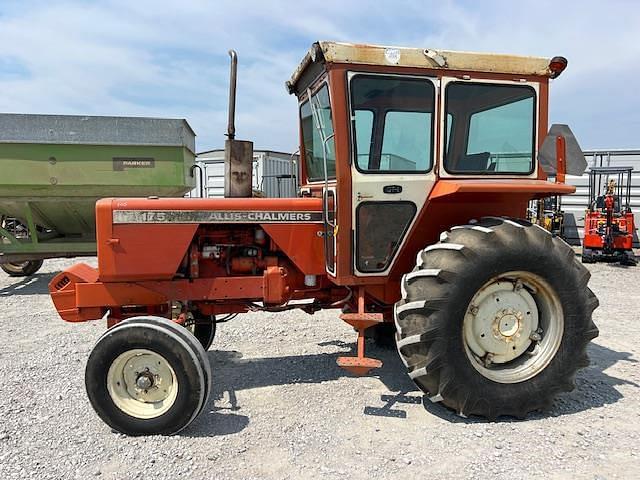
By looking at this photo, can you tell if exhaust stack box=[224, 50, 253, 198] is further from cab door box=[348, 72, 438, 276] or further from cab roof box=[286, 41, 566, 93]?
cab door box=[348, 72, 438, 276]

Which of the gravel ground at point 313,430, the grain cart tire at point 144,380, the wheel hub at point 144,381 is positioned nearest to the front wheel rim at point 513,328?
the gravel ground at point 313,430

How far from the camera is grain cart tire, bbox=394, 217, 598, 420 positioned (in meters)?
3.17

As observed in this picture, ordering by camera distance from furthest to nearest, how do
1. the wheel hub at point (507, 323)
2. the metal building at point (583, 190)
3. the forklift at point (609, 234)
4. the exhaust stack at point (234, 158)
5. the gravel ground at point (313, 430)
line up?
the metal building at point (583, 190)
the forklift at point (609, 234)
the exhaust stack at point (234, 158)
the wheel hub at point (507, 323)
the gravel ground at point (313, 430)

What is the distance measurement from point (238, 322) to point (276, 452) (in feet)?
9.93

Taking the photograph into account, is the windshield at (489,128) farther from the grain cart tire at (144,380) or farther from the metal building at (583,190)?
the metal building at (583,190)

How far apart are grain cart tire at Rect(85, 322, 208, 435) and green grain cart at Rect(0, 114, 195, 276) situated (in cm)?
486

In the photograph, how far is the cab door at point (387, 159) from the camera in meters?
3.45

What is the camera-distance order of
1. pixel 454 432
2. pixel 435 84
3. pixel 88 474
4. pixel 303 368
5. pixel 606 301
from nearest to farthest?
1. pixel 88 474
2. pixel 454 432
3. pixel 435 84
4. pixel 303 368
5. pixel 606 301

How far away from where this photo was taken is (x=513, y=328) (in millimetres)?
3436

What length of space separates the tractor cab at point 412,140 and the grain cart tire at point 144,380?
3.91 feet

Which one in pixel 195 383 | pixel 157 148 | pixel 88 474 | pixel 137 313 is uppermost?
pixel 157 148

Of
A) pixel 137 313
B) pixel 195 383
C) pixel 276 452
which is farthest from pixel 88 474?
pixel 137 313

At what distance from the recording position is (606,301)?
23.3ft

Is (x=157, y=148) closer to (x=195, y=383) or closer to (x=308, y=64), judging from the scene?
(x=308, y=64)
